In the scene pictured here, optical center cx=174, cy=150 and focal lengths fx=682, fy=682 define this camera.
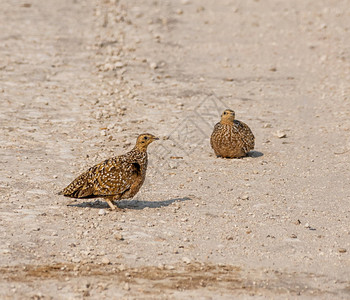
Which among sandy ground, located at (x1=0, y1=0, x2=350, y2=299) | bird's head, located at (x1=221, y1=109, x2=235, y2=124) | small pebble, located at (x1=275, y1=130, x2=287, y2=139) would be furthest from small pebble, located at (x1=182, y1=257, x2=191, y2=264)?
small pebble, located at (x1=275, y1=130, x2=287, y2=139)

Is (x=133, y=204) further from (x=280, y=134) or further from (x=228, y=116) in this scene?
(x=280, y=134)

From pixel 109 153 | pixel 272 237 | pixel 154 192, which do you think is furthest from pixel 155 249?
pixel 109 153

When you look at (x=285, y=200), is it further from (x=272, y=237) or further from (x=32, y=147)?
(x=32, y=147)

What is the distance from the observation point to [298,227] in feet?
27.9

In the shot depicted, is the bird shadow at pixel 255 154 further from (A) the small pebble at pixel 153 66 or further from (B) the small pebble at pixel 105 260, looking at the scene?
(A) the small pebble at pixel 153 66

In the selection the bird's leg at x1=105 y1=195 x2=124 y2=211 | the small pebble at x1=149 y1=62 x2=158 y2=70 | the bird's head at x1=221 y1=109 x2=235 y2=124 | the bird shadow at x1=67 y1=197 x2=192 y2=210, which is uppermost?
the small pebble at x1=149 y1=62 x2=158 y2=70

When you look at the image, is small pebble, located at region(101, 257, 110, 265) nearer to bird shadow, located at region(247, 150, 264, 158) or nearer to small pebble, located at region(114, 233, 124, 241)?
small pebble, located at region(114, 233, 124, 241)

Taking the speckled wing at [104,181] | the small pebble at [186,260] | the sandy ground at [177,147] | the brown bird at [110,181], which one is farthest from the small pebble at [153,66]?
the small pebble at [186,260]

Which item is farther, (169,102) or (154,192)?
(169,102)

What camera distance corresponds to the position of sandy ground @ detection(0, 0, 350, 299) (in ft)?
23.5

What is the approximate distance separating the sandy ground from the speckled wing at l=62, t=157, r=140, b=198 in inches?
10.7

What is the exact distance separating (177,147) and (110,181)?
358cm

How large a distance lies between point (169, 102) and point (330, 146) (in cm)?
397

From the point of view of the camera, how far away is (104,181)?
8.81 m
